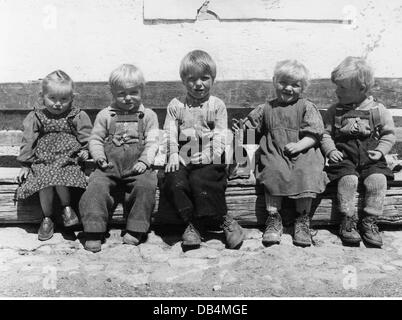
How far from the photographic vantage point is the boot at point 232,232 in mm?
4082

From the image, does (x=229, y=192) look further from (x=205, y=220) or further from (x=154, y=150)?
(x=154, y=150)

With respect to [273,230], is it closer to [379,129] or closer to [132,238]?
[132,238]

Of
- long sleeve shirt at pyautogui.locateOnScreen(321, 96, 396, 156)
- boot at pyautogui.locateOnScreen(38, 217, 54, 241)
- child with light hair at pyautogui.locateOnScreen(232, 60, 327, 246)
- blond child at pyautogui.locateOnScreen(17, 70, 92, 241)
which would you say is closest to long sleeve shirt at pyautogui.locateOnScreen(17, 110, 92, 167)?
blond child at pyautogui.locateOnScreen(17, 70, 92, 241)

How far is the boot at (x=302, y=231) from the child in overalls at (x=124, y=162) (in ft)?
3.49

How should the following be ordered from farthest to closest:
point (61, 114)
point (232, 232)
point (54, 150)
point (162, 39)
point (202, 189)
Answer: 1. point (162, 39)
2. point (61, 114)
3. point (54, 150)
4. point (232, 232)
5. point (202, 189)

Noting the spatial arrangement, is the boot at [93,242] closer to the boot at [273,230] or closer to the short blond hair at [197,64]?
the boot at [273,230]

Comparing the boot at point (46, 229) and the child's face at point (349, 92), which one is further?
the child's face at point (349, 92)

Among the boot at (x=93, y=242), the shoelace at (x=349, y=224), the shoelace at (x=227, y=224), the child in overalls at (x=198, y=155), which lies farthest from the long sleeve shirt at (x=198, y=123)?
the shoelace at (x=349, y=224)

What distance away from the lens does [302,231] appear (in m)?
4.18

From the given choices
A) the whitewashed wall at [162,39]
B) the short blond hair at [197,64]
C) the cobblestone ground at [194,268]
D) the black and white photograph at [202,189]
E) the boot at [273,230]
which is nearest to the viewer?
the cobblestone ground at [194,268]

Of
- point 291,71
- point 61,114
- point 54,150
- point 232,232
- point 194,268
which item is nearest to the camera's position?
point 194,268

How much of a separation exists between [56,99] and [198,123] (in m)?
1.10

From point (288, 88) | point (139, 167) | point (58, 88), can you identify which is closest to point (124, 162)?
point (139, 167)
